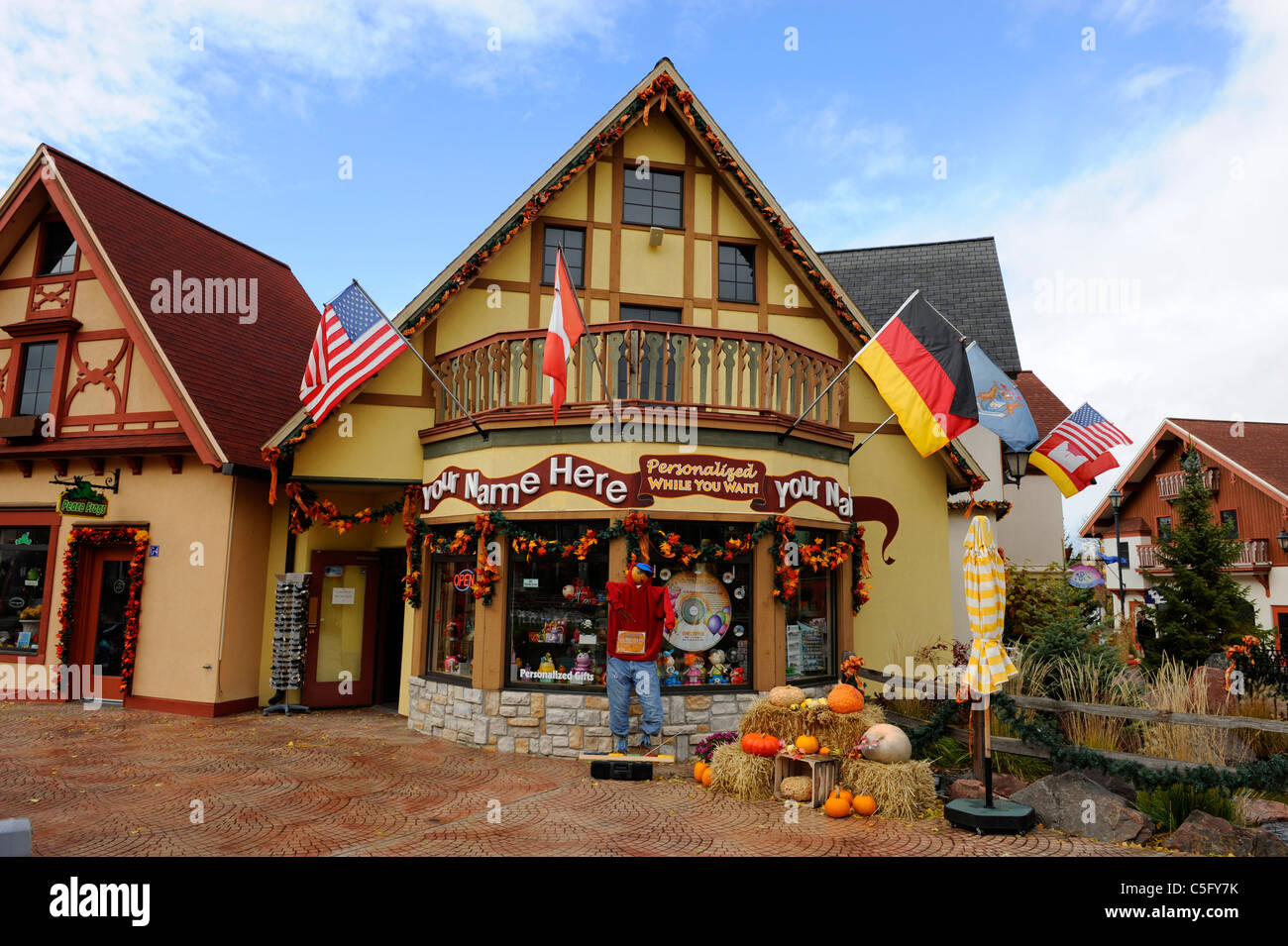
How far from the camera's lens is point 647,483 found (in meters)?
10.2

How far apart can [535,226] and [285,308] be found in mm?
7886

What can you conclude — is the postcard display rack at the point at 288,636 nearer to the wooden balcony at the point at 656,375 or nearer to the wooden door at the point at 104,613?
the wooden door at the point at 104,613

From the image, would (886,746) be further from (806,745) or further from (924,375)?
(924,375)

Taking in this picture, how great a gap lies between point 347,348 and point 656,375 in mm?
4101

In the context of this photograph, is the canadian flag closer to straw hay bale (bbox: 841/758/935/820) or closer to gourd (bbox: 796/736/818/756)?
gourd (bbox: 796/736/818/756)

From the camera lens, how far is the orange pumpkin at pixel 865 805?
7695 millimetres

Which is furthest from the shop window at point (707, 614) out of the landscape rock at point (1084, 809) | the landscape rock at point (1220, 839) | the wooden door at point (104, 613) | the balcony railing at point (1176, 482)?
the balcony railing at point (1176, 482)

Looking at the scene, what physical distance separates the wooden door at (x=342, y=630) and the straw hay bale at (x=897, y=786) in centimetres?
855

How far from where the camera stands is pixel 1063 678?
880 centimetres

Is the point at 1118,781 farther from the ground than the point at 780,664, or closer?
closer

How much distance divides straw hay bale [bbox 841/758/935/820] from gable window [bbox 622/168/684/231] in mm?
8589

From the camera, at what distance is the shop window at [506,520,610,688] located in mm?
10430
